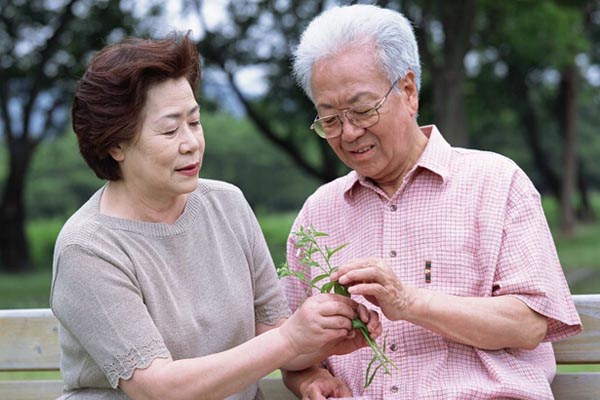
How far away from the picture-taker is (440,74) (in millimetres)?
13820

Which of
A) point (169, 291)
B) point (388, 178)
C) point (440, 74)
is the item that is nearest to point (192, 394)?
point (169, 291)

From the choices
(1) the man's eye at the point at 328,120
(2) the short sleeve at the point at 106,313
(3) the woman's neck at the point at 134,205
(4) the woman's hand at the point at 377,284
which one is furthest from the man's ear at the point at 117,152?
(4) the woman's hand at the point at 377,284

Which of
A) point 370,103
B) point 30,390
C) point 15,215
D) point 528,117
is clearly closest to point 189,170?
point 370,103

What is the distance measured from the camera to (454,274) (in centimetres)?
288

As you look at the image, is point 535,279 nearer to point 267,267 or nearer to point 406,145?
point 406,145

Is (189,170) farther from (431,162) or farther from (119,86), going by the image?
(431,162)

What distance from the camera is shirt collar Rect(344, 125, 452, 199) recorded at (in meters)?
2.99

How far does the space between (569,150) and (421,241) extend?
61.0 ft

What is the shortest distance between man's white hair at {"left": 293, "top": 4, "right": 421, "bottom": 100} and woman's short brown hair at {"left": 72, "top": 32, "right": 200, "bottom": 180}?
41 centimetres

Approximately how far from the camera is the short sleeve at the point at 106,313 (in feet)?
8.64

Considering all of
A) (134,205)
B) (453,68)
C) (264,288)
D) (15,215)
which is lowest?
(15,215)

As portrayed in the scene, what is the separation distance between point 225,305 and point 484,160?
96cm

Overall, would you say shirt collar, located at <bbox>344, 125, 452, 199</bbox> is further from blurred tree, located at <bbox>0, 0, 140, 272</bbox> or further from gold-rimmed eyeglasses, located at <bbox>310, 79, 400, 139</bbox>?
blurred tree, located at <bbox>0, 0, 140, 272</bbox>

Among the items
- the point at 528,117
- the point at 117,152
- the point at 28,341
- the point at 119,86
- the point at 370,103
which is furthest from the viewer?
the point at 528,117
